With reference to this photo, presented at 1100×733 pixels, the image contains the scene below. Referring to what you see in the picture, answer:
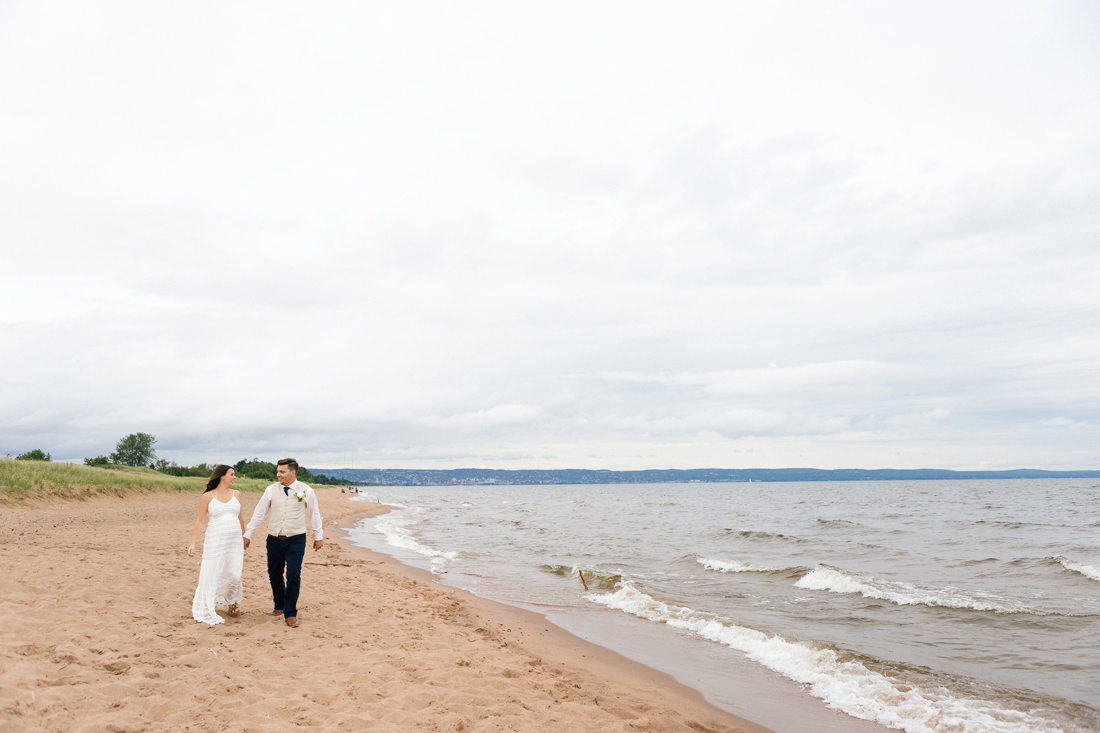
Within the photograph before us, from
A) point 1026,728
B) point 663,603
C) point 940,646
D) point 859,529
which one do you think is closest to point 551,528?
point 859,529

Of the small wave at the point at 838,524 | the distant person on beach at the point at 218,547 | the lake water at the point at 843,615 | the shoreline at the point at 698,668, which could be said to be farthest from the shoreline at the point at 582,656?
the small wave at the point at 838,524

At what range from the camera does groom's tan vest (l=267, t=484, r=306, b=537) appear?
7.57m

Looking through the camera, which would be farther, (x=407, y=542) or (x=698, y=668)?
(x=407, y=542)

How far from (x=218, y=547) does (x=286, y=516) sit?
0.85 meters

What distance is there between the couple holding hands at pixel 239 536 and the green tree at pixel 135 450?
275ft

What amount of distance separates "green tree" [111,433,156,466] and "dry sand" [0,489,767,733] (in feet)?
259

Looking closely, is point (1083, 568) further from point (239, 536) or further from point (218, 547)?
point (218, 547)

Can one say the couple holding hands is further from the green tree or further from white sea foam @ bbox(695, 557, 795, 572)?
the green tree

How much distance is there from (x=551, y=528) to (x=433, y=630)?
23.7m

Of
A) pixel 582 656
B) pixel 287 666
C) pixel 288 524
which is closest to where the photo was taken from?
pixel 287 666

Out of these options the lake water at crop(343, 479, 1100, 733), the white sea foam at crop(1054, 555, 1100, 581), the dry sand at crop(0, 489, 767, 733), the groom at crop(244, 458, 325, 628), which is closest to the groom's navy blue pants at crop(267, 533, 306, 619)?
the groom at crop(244, 458, 325, 628)

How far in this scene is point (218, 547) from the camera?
738cm

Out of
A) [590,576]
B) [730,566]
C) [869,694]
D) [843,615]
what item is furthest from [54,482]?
[869,694]

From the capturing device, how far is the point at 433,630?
8.50 m
